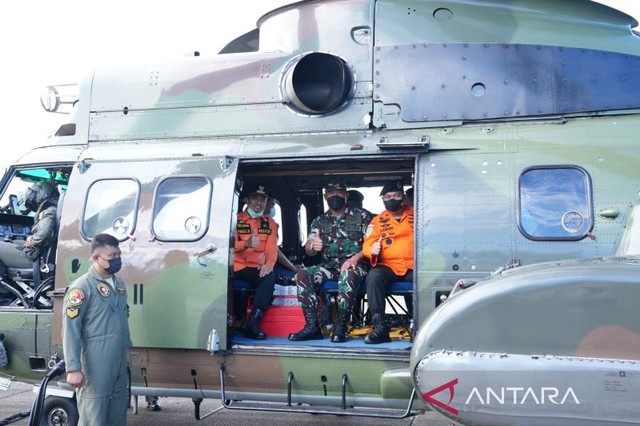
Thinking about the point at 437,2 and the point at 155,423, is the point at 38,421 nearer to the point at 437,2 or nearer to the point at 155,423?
the point at 155,423

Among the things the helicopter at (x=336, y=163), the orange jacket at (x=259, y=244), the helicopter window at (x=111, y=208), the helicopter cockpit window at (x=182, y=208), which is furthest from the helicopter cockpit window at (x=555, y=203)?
the helicopter window at (x=111, y=208)

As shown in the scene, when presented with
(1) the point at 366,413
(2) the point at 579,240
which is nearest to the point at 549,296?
(2) the point at 579,240

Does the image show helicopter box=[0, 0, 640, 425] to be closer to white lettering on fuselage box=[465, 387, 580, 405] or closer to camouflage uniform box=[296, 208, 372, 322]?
camouflage uniform box=[296, 208, 372, 322]

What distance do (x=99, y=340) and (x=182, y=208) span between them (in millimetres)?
1380

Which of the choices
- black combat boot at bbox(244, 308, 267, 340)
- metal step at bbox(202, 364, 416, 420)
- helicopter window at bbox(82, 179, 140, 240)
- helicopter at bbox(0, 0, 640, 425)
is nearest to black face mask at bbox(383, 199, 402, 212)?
helicopter at bbox(0, 0, 640, 425)

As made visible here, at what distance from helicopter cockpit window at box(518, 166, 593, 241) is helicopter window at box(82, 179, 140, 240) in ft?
11.3

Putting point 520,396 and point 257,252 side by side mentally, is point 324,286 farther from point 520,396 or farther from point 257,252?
point 520,396

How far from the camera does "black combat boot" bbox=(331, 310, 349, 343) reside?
5.84 meters

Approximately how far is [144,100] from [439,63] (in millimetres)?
2888

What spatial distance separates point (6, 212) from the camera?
289 inches

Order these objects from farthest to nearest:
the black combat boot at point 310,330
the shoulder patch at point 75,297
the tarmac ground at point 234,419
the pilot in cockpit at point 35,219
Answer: the tarmac ground at point 234,419, the pilot in cockpit at point 35,219, the black combat boot at point 310,330, the shoulder patch at point 75,297

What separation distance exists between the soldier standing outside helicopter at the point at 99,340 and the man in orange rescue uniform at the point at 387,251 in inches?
80.7

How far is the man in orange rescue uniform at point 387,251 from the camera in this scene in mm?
5762

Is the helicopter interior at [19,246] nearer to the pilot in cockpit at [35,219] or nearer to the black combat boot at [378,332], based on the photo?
the pilot in cockpit at [35,219]
